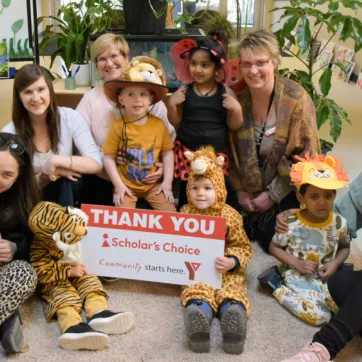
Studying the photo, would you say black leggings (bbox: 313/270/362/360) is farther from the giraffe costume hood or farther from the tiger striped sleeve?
the tiger striped sleeve

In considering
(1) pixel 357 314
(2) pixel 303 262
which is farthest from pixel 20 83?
(1) pixel 357 314

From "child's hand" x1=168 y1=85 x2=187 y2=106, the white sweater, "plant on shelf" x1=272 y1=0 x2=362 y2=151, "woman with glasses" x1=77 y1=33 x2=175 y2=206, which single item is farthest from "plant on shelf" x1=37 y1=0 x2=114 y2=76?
"plant on shelf" x1=272 y1=0 x2=362 y2=151

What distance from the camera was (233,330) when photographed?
4.91ft

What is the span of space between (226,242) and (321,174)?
1.33 feet

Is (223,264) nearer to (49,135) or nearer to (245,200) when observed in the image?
(245,200)

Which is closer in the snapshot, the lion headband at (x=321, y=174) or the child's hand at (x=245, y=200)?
the lion headband at (x=321, y=174)

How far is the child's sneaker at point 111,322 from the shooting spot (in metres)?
1.55

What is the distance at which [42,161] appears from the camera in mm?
1868

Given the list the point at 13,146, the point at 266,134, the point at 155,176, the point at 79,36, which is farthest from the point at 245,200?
the point at 79,36

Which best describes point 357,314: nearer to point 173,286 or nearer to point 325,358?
point 325,358

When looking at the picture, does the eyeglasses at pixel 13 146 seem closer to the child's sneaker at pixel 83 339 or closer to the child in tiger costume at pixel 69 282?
the child in tiger costume at pixel 69 282

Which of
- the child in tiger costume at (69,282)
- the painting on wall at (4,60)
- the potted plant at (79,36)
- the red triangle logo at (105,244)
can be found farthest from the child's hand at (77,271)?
the painting on wall at (4,60)

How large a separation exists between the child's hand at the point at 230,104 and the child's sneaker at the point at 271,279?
60 centimetres

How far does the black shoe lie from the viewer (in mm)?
1456
